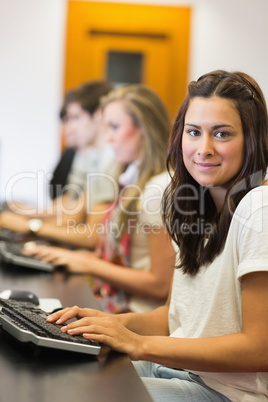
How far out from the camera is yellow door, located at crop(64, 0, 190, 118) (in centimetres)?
501

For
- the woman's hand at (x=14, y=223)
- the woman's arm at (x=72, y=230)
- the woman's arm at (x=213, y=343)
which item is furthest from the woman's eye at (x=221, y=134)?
the woman's hand at (x=14, y=223)

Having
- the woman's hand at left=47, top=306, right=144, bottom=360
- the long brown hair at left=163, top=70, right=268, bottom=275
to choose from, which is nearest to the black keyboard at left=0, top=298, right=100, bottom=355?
the woman's hand at left=47, top=306, right=144, bottom=360

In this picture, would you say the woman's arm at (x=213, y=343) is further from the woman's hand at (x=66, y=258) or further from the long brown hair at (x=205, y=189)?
Answer: the woman's hand at (x=66, y=258)

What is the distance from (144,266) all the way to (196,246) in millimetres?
750

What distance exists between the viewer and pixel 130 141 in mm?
2301

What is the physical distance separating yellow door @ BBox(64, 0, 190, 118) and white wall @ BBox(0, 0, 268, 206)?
88 mm

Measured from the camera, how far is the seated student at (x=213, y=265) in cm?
110

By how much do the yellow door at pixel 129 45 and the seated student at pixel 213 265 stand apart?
3768 mm

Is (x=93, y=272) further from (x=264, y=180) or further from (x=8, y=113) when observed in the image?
(x=8, y=113)

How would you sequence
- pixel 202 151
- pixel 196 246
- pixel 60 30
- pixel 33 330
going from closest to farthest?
pixel 33 330 → pixel 202 151 → pixel 196 246 → pixel 60 30

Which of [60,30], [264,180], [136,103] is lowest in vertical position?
[264,180]

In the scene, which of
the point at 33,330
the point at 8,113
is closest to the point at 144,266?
the point at 33,330

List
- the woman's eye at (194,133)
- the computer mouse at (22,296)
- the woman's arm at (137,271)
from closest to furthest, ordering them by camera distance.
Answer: the woman's eye at (194,133)
the computer mouse at (22,296)
the woman's arm at (137,271)

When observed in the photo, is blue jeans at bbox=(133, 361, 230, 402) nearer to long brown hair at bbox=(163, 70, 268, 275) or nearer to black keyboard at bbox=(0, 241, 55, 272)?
long brown hair at bbox=(163, 70, 268, 275)
